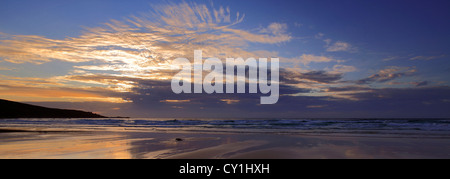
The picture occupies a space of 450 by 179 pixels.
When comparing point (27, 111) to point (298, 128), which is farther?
point (27, 111)

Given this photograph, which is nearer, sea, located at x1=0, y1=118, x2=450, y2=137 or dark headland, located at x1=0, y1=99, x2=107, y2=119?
sea, located at x1=0, y1=118, x2=450, y2=137

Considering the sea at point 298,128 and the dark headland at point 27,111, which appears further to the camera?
the dark headland at point 27,111

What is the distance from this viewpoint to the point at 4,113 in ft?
225
